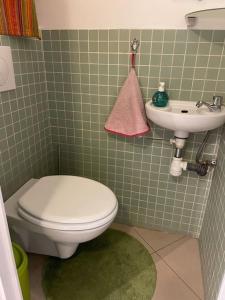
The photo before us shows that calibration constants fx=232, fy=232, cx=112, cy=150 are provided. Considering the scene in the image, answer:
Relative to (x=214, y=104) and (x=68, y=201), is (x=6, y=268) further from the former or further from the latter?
(x=214, y=104)

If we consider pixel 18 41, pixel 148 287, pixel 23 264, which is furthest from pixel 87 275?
pixel 18 41

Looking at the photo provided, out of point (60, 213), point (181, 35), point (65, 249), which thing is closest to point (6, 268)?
point (60, 213)

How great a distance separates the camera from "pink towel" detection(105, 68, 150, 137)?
4.19 feet

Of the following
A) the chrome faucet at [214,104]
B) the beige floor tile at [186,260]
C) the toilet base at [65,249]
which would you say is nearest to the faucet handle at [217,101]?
the chrome faucet at [214,104]

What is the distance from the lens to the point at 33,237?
1273 mm

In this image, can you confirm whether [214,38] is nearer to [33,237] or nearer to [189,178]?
[189,178]

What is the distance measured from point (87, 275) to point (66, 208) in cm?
48

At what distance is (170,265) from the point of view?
4.50 ft

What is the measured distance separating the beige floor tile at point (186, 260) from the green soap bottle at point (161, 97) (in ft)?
3.01

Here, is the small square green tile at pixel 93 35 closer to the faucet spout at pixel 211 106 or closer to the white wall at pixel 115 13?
the white wall at pixel 115 13

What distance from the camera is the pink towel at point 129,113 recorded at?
1276 mm

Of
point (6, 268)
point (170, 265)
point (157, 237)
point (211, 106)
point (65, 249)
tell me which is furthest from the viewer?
point (157, 237)

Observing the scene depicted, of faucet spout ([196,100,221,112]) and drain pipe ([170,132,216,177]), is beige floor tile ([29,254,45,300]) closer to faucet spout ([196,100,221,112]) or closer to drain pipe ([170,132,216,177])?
drain pipe ([170,132,216,177])

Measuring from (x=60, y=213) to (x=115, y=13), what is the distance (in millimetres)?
1041
